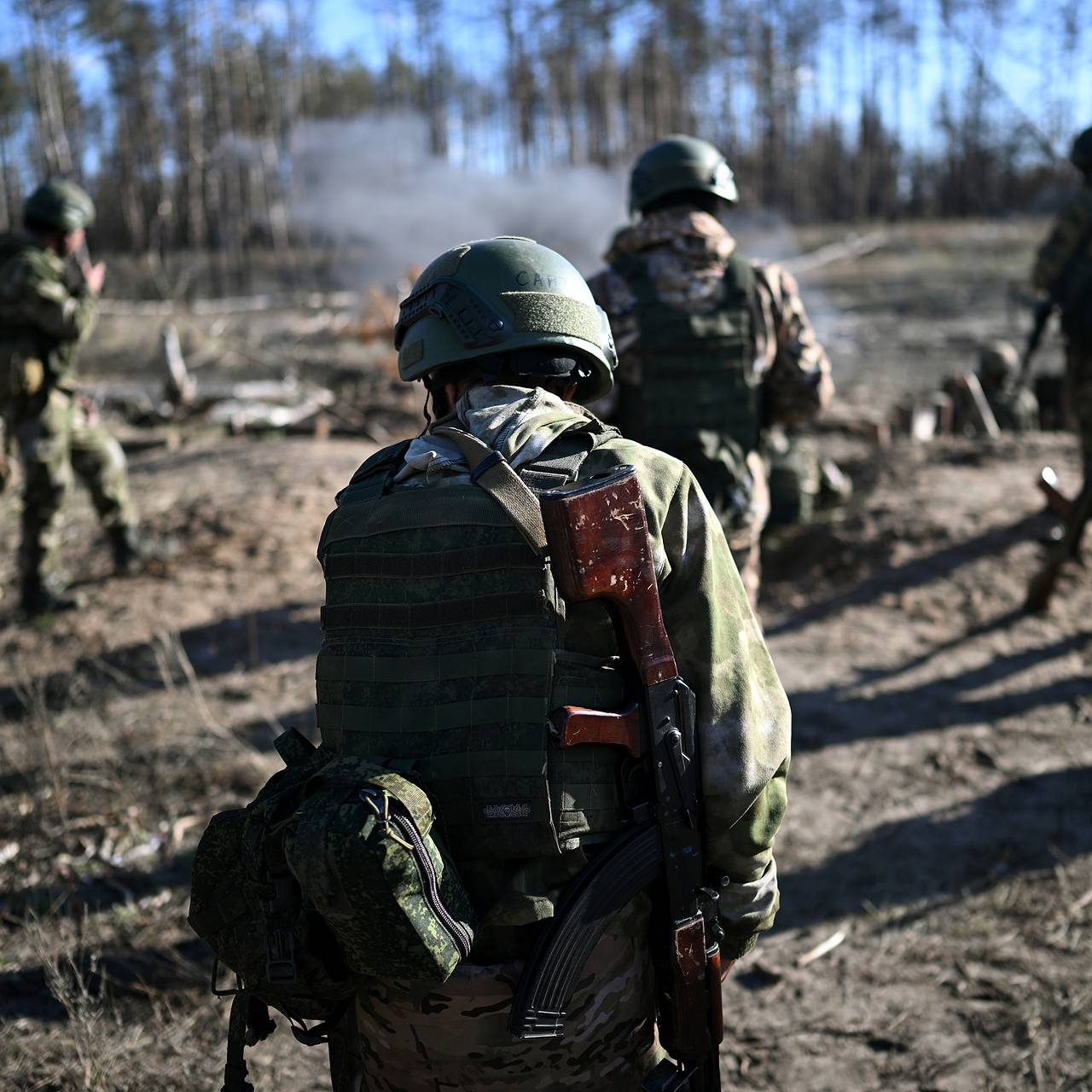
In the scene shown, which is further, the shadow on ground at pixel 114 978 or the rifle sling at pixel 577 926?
the shadow on ground at pixel 114 978

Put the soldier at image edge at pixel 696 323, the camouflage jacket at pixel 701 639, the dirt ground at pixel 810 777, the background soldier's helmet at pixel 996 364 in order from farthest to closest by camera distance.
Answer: the background soldier's helmet at pixel 996 364, the soldier at image edge at pixel 696 323, the dirt ground at pixel 810 777, the camouflage jacket at pixel 701 639

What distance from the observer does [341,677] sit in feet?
5.91

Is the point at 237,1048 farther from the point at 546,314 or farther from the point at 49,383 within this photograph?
the point at 49,383

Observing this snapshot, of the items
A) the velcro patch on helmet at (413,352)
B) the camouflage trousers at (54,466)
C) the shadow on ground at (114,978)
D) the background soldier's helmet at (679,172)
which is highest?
the background soldier's helmet at (679,172)

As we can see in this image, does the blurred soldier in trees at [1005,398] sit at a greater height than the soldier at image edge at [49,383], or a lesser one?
lesser

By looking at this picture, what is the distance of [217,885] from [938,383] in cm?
1319

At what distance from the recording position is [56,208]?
589 centimetres

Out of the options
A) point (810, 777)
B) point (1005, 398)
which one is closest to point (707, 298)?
point (810, 777)

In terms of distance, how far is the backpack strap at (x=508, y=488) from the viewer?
1.68 meters

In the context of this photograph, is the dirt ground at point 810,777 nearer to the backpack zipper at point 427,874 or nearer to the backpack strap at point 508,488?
the backpack zipper at point 427,874

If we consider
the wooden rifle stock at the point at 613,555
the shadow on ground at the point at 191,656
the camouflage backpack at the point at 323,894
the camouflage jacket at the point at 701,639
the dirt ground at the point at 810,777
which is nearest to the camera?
the camouflage backpack at the point at 323,894

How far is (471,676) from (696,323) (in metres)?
2.34

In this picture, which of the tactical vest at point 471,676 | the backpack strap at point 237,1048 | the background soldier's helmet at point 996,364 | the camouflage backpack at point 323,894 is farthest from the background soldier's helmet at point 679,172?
the background soldier's helmet at point 996,364

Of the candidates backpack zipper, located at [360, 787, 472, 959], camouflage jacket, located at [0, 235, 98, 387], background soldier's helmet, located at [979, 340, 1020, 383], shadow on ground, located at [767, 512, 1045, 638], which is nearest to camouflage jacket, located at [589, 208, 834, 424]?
shadow on ground, located at [767, 512, 1045, 638]
